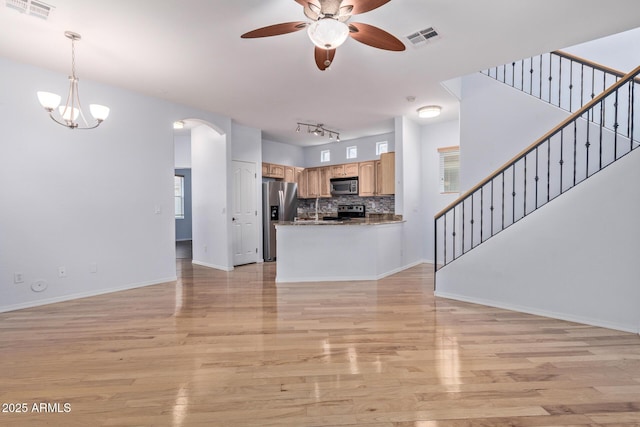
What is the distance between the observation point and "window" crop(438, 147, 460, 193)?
582 centimetres

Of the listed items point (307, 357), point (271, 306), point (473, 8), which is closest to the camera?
point (307, 357)

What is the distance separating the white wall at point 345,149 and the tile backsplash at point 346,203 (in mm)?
942

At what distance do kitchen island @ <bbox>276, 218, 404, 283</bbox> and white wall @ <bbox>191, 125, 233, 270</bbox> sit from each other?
4.92 feet

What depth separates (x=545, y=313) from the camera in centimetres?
308

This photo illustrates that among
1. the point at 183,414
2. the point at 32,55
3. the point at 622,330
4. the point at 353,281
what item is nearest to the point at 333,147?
the point at 353,281

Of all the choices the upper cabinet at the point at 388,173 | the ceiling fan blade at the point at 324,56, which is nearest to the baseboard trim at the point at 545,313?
the upper cabinet at the point at 388,173

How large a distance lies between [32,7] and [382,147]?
229 inches

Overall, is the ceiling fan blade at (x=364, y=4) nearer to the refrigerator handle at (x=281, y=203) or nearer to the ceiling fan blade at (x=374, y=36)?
the ceiling fan blade at (x=374, y=36)

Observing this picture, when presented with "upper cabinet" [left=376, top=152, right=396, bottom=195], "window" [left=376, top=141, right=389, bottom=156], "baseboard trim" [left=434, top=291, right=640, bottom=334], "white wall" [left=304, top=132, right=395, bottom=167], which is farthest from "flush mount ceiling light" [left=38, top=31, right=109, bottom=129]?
"window" [left=376, top=141, right=389, bottom=156]

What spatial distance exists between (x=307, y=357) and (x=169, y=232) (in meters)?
3.52

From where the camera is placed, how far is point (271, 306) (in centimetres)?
344

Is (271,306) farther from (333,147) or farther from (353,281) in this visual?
(333,147)

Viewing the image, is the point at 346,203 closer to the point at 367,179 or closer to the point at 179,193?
the point at 367,179

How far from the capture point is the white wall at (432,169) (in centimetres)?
586
